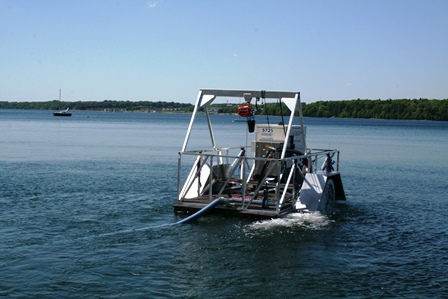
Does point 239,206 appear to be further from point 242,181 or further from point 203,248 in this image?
point 203,248

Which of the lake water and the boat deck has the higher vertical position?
the boat deck

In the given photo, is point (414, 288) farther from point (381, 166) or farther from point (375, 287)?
point (381, 166)

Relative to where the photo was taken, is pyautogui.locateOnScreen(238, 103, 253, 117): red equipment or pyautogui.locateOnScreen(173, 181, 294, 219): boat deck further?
pyautogui.locateOnScreen(238, 103, 253, 117): red equipment

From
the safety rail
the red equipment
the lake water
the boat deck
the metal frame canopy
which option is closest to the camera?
the lake water

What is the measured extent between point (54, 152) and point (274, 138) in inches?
1019

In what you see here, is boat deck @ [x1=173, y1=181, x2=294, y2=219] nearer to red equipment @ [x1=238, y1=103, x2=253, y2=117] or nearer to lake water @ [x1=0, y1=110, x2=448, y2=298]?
lake water @ [x1=0, y1=110, x2=448, y2=298]

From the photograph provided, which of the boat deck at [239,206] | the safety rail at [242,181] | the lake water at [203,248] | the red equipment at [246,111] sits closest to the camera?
the lake water at [203,248]

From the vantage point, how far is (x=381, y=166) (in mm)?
36438

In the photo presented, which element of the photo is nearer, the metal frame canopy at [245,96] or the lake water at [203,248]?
the lake water at [203,248]

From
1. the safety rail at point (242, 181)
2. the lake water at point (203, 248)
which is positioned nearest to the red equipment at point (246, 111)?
the safety rail at point (242, 181)

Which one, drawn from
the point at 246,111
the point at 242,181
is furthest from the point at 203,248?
the point at 246,111

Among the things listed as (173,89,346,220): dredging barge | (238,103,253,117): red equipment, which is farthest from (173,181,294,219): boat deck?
(238,103,253,117): red equipment

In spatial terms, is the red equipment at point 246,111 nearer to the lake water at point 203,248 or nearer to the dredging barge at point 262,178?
the dredging barge at point 262,178

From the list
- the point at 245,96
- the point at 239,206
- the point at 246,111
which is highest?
the point at 245,96
